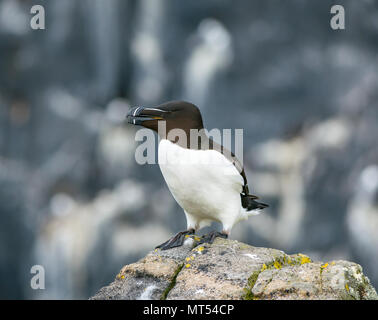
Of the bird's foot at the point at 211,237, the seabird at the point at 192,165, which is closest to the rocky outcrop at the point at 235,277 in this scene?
the bird's foot at the point at 211,237

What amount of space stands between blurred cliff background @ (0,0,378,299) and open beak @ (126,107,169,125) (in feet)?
18.8

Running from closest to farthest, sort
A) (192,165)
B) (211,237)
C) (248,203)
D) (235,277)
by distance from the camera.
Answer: (235,277) → (192,165) → (211,237) → (248,203)

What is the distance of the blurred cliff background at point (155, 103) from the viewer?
8.52m

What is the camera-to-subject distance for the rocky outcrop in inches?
91.0

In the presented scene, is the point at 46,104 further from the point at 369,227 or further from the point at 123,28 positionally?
the point at 369,227

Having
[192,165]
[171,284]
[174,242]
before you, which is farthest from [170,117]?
[171,284]

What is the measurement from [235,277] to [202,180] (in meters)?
0.68

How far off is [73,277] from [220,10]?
542cm

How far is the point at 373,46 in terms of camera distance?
871 cm

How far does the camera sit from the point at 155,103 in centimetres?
914

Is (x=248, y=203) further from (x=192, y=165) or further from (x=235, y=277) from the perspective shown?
(x=235, y=277)

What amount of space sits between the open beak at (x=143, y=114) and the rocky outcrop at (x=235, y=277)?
785mm

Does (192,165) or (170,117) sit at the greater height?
(170,117)

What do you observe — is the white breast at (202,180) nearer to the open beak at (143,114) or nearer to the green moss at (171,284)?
the open beak at (143,114)
